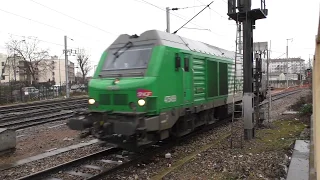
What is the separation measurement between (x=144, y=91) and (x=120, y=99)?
72cm

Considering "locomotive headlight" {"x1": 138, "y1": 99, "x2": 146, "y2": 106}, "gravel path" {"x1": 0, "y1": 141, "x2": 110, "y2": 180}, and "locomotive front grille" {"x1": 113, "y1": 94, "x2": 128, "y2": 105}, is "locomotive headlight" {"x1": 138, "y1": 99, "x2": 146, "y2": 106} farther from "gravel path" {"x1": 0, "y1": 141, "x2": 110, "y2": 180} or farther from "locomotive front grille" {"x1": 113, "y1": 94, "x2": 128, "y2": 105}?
"gravel path" {"x1": 0, "y1": 141, "x2": 110, "y2": 180}

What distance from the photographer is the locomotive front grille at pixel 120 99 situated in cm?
723

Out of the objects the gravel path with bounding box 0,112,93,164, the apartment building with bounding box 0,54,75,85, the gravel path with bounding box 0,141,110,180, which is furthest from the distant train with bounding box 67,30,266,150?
the apartment building with bounding box 0,54,75,85

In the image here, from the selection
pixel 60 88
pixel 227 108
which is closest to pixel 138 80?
pixel 227 108

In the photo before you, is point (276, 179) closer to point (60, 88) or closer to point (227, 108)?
point (227, 108)

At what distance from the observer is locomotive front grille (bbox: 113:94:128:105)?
7234 mm

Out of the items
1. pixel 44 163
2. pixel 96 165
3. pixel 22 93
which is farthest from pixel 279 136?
pixel 22 93

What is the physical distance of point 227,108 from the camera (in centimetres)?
1243

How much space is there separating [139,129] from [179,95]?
210 centimetres

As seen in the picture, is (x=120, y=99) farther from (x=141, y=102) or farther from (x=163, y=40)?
(x=163, y=40)

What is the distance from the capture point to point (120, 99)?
7.32 m

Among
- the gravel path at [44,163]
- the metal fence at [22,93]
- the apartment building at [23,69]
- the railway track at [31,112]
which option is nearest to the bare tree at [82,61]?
the apartment building at [23,69]

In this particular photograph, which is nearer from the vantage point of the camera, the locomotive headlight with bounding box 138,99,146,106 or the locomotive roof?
the locomotive headlight with bounding box 138,99,146,106

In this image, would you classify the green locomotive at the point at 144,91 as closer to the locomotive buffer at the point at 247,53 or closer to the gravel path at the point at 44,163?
the gravel path at the point at 44,163
